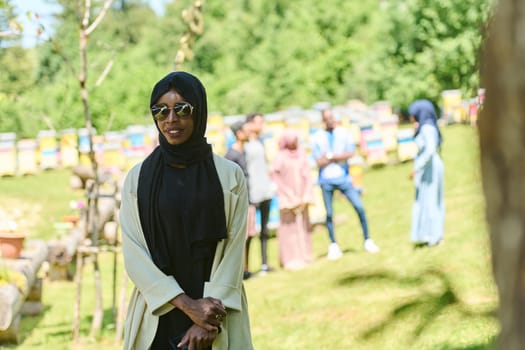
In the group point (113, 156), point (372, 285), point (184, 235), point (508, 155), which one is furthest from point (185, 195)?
point (113, 156)

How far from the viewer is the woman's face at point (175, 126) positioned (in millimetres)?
3906

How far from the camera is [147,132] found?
26.5 meters

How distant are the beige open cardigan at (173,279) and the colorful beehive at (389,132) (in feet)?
75.9

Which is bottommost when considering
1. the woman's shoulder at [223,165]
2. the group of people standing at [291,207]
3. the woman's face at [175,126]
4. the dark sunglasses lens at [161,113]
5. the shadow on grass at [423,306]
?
the group of people standing at [291,207]

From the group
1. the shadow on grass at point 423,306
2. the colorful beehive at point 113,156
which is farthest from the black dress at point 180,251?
the colorful beehive at point 113,156

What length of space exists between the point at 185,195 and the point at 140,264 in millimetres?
331

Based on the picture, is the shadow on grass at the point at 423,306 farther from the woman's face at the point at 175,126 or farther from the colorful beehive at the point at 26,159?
the colorful beehive at the point at 26,159

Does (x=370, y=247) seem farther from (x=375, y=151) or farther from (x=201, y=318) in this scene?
(x=375, y=151)

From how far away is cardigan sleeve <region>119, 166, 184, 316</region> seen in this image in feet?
12.5

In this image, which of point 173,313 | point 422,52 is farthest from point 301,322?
point 422,52

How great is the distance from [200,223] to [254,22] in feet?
160

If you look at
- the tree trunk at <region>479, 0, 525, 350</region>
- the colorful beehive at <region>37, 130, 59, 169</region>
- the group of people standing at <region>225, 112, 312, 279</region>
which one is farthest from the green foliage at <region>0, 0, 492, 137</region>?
the tree trunk at <region>479, 0, 525, 350</region>

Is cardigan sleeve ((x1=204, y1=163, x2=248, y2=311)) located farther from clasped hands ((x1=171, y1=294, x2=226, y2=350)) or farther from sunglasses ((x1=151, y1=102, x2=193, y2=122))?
sunglasses ((x1=151, y1=102, x2=193, y2=122))

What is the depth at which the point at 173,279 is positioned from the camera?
386cm
